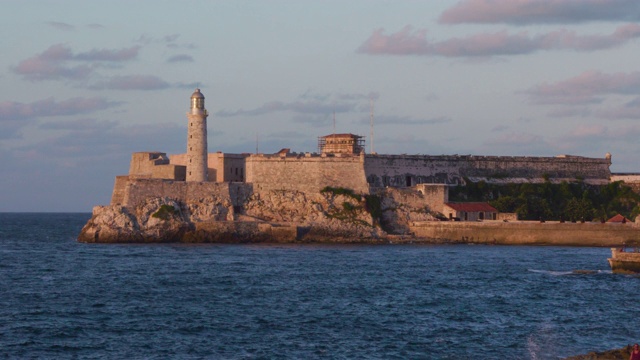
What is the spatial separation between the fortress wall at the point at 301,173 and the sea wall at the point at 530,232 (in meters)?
5.86

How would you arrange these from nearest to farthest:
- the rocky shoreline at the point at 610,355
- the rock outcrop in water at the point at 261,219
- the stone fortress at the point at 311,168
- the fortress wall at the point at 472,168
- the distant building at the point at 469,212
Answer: the rocky shoreline at the point at 610,355 → the rock outcrop in water at the point at 261,219 → the stone fortress at the point at 311,168 → the distant building at the point at 469,212 → the fortress wall at the point at 472,168

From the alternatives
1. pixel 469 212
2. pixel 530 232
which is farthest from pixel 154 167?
pixel 530 232

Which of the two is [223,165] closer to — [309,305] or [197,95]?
[197,95]

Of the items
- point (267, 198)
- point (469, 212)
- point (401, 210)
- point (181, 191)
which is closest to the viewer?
point (181, 191)

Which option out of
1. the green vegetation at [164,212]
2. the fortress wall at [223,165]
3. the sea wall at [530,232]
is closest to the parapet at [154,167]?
the fortress wall at [223,165]

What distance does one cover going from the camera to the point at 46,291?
4366cm

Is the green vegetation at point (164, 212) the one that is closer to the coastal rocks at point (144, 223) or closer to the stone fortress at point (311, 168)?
the coastal rocks at point (144, 223)

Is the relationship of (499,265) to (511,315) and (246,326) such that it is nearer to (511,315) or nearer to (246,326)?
(511,315)

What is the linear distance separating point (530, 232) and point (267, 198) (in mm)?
18519

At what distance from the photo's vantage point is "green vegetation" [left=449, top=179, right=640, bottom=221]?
260 feet

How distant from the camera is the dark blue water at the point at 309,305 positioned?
101 ft

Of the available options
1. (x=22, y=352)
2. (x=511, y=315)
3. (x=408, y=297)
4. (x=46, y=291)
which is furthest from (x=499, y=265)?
(x=22, y=352)

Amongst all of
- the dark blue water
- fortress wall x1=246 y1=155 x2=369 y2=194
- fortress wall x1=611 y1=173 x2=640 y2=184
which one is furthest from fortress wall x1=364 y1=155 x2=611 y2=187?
the dark blue water

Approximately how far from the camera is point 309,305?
1558 inches
